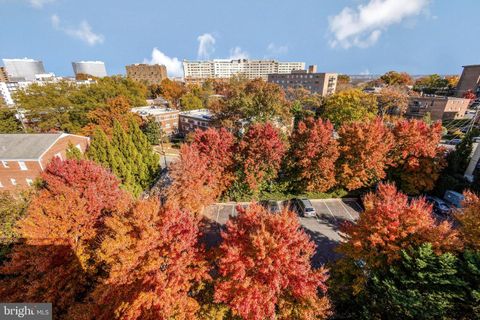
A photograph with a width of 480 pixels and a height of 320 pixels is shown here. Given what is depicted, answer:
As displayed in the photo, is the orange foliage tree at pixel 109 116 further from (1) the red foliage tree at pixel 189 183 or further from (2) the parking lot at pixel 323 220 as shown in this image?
(2) the parking lot at pixel 323 220

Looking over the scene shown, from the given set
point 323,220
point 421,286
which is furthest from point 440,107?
point 421,286

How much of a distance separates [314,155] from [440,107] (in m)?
51.0

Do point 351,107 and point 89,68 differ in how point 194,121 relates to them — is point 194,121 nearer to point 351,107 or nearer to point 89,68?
point 351,107

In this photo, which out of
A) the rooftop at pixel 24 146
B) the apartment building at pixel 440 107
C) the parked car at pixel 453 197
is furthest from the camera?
the apartment building at pixel 440 107

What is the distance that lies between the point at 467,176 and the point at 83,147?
51904 mm

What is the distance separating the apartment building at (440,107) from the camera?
2053 inches

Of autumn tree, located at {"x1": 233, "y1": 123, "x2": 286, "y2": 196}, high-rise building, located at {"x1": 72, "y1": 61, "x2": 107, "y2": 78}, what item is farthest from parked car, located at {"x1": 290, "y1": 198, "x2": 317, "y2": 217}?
high-rise building, located at {"x1": 72, "y1": 61, "x2": 107, "y2": 78}

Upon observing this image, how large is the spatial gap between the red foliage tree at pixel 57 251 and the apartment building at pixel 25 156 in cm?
1276

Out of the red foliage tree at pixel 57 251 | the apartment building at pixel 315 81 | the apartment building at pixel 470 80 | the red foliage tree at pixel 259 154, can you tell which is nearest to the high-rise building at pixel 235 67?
the apartment building at pixel 315 81

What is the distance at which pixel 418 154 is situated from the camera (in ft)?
80.4

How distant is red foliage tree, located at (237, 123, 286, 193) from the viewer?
77.5ft

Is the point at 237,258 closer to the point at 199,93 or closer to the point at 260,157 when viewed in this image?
the point at 260,157

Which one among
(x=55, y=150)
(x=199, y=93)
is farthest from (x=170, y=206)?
(x=199, y=93)

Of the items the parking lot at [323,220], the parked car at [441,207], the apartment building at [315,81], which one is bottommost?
the parking lot at [323,220]
